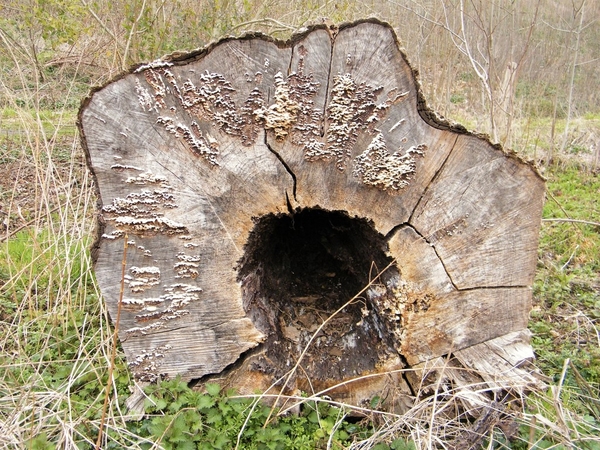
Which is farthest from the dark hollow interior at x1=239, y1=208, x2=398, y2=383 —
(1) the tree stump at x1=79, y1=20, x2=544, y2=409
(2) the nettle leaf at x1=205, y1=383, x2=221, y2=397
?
(2) the nettle leaf at x1=205, y1=383, x2=221, y2=397

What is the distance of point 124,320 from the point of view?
1.75 metres

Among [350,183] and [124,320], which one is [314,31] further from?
[124,320]

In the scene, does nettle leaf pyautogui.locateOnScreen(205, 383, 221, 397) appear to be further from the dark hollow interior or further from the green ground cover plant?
the dark hollow interior

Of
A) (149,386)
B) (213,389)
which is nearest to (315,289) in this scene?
(213,389)

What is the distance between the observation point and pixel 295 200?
165cm

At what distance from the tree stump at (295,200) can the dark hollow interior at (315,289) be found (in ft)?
0.08

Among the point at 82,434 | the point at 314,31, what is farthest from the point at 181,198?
the point at 82,434

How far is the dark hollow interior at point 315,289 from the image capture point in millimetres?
1837

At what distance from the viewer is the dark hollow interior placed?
1837mm

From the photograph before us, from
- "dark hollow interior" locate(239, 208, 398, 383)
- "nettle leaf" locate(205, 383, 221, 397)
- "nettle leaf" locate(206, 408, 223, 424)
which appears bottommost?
"nettle leaf" locate(206, 408, 223, 424)

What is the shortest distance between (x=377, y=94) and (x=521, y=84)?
7039mm

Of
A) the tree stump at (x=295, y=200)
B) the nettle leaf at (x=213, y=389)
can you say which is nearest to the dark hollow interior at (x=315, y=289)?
the tree stump at (x=295, y=200)

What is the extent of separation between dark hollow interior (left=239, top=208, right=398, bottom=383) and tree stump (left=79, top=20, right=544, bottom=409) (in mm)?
25

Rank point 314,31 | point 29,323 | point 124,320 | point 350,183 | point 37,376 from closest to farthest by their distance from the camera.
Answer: point 314,31 → point 350,183 → point 124,320 → point 37,376 → point 29,323
